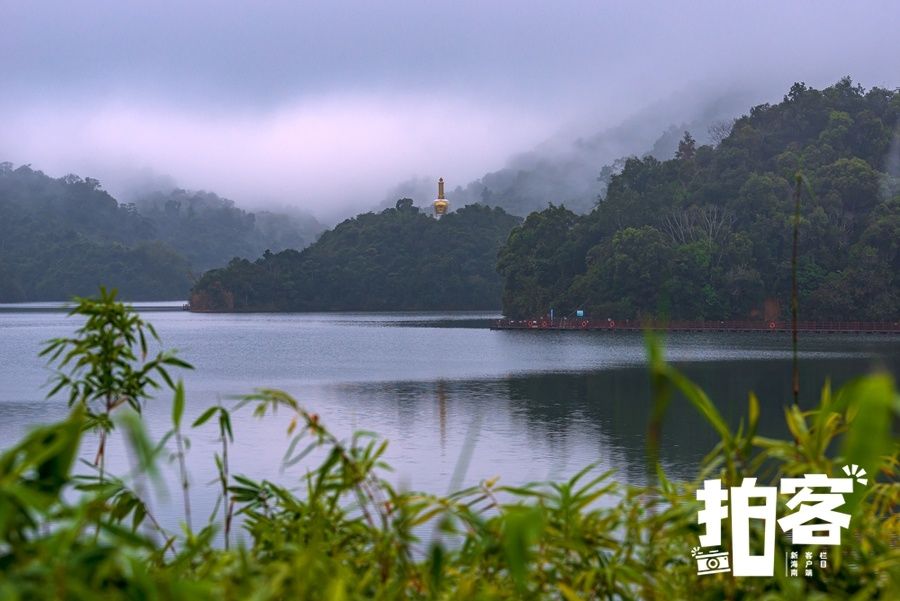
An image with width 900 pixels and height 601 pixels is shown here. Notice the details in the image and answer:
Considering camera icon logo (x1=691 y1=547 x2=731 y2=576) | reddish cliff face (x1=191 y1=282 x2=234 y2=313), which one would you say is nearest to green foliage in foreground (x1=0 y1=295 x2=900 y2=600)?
camera icon logo (x1=691 y1=547 x2=731 y2=576)

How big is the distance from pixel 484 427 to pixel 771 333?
41.2 meters

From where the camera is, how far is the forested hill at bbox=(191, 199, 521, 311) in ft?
372

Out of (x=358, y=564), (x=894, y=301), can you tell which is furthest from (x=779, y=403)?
(x=894, y=301)

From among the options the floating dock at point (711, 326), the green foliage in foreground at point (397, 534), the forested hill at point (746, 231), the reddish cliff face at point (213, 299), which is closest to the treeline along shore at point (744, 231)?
the forested hill at point (746, 231)

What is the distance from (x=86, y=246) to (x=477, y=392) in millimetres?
121146

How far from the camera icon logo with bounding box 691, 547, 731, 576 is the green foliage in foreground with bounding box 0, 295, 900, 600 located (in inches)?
1.2

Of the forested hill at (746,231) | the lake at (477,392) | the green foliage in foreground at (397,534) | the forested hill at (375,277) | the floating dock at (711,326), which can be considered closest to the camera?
the green foliage in foreground at (397,534)

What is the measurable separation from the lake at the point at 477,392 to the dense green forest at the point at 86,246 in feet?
262

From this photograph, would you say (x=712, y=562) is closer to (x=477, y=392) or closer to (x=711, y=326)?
(x=477, y=392)

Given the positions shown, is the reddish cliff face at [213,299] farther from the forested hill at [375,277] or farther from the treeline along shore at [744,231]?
the treeline along shore at [744,231]

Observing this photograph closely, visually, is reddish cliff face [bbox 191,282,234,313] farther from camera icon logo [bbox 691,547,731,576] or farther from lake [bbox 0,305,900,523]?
camera icon logo [bbox 691,547,731,576]

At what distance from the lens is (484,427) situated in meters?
24.2

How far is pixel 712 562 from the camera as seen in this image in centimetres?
279

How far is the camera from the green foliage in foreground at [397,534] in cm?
171
